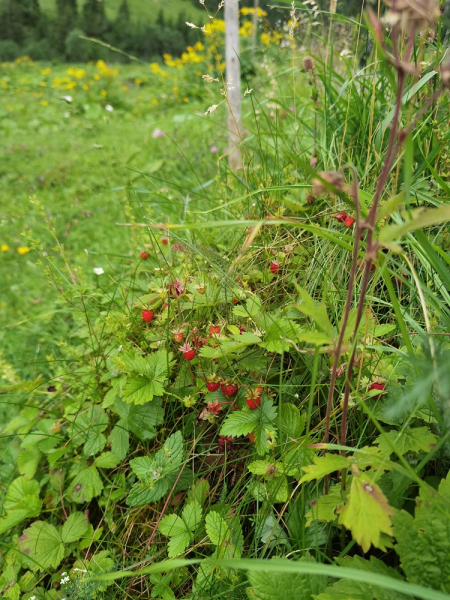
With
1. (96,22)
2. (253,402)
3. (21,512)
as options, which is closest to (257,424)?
(253,402)

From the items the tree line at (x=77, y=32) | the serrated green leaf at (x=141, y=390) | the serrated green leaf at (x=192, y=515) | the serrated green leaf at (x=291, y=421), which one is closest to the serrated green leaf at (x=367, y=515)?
the serrated green leaf at (x=291, y=421)

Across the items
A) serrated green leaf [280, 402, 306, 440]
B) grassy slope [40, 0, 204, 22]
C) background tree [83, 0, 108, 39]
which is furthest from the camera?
background tree [83, 0, 108, 39]

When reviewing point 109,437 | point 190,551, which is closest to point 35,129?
point 109,437

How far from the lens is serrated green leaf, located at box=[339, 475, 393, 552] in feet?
2.15

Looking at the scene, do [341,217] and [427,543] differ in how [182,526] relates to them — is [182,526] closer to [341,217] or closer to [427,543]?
[427,543]

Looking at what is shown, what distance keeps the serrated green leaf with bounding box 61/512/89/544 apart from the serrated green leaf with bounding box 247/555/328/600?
690mm

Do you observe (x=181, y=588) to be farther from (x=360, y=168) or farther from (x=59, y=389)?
(x=360, y=168)

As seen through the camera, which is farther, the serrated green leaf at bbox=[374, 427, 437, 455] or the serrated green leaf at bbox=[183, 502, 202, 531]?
the serrated green leaf at bbox=[183, 502, 202, 531]

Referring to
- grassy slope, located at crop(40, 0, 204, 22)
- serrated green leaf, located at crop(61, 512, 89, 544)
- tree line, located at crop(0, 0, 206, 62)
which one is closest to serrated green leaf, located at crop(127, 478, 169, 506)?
serrated green leaf, located at crop(61, 512, 89, 544)

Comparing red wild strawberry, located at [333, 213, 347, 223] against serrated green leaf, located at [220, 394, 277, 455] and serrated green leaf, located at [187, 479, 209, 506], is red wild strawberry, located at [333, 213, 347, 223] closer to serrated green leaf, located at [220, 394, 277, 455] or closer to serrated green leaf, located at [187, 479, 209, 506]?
serrated green leaf, located at [220, 394, 277, 455]

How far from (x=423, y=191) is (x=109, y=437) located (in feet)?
4.57

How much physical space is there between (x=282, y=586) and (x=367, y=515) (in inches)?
10.7

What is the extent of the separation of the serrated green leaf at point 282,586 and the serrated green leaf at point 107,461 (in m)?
0.64

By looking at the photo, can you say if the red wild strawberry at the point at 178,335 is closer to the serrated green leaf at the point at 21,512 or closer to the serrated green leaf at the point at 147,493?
the serrated green leaf at the point at 147,493
